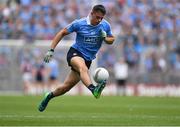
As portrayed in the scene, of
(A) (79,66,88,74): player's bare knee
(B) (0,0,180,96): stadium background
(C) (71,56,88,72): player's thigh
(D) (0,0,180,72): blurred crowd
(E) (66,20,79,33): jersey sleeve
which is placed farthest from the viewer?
(D) (0,0,180,72): blurred crowd

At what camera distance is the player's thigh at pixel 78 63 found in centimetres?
1561

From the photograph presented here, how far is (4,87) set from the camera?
3638cm

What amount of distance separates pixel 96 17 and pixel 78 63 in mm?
1133

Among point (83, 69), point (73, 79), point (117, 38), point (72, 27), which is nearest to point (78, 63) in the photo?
point (83, 69)

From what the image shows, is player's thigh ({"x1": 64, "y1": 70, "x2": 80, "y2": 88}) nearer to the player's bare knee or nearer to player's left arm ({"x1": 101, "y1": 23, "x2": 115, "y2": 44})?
the player's bare knee

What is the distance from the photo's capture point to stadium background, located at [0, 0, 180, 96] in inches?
1411

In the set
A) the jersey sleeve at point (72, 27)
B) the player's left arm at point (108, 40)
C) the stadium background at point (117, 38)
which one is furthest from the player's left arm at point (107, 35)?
the stadium background at point (117, 38)

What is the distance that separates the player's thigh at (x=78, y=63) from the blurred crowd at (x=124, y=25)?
20027mm

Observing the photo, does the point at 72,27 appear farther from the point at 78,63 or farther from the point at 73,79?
the point at 73,79

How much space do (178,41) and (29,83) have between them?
8.04m

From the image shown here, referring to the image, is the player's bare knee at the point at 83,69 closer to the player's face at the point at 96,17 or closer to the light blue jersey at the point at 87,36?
the light blue jersey at the point at 87,36

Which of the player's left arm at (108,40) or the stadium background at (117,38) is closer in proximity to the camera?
the player's left arm at (108,40)

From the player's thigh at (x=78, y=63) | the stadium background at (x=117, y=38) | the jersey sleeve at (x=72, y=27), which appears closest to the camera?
the player's thigh at (x=78, y=63)

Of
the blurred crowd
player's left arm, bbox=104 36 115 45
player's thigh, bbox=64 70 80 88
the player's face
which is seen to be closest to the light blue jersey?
the player's face
